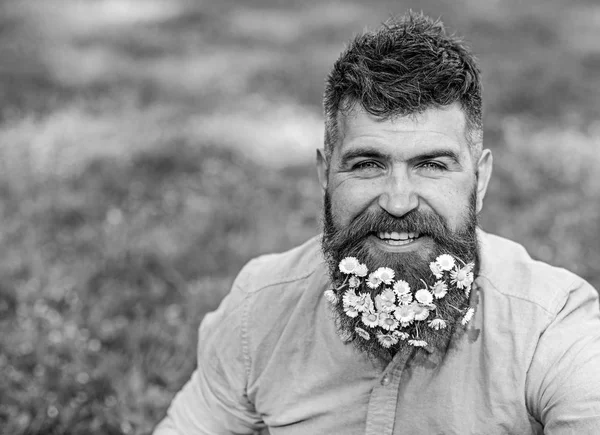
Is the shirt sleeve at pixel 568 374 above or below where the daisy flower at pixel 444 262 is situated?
below

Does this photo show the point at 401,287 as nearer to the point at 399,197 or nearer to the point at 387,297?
the point at 387,297

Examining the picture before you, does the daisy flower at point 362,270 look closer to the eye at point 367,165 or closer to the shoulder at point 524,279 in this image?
the eye at point 367,165

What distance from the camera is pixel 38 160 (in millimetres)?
6578

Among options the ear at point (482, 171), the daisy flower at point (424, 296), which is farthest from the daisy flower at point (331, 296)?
the ear at point (482, 171)

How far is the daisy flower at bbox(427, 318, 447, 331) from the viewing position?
9.52ft

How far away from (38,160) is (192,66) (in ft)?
8.67

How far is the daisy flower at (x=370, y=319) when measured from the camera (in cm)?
294

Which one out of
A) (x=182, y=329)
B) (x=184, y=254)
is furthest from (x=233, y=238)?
(x=182, y=329)

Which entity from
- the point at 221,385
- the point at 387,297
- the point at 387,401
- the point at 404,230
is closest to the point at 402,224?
the point at 404,230

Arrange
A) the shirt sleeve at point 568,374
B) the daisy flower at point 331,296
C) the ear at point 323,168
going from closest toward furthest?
the shirt sleeve at point 568,374
the daisy flower at point 331,296
the ear at point 323,168

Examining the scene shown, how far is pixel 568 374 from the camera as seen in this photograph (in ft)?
8.90

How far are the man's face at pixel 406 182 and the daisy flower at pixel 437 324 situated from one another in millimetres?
223

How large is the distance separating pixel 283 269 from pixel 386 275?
0.70 m

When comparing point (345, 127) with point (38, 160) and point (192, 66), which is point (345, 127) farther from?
point (192, 66)
